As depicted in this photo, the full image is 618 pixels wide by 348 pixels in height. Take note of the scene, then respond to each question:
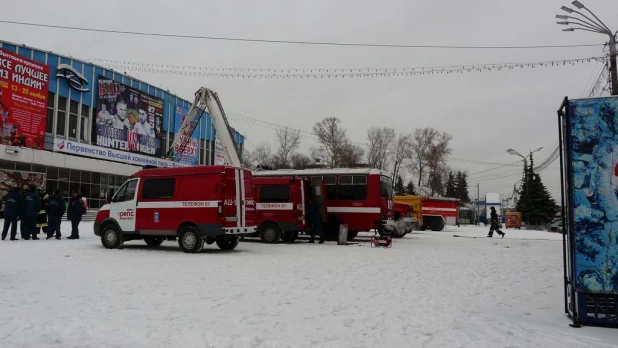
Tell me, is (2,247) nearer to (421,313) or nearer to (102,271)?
(102,271)

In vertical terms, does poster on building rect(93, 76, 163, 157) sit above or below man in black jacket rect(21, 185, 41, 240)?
above

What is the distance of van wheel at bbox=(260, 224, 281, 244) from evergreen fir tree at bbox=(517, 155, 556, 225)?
45.3 metres

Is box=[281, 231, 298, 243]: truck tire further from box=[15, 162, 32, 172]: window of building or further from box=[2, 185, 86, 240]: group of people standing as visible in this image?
box=[15, 162, 32, 172]: window of building

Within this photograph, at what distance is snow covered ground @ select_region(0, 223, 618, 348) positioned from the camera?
4957 mm

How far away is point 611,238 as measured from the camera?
532 centimetres

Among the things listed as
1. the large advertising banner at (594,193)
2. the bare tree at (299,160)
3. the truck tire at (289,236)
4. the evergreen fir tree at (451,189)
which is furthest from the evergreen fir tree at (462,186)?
the large advertising banner at (594,193)

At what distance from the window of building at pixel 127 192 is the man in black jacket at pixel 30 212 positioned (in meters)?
3.38

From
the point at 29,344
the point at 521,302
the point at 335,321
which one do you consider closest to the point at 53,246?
the point at 29,344

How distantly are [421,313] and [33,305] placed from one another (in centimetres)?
505

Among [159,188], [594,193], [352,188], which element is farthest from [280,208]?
[594,193]

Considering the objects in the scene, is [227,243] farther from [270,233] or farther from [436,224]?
[436,224]

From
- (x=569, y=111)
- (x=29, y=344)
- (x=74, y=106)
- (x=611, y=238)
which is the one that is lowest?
(x=29, y=344)

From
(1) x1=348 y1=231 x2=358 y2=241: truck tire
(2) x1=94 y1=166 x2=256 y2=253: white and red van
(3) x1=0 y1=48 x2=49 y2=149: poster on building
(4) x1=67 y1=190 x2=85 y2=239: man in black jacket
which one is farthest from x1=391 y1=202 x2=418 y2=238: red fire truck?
(3) x1=0 y1=48 x2=49 y2=149: poster on building

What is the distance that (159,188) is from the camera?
13.9 meters
